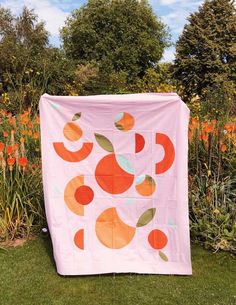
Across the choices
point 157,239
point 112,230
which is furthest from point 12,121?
point 157,239

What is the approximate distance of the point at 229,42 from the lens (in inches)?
1211

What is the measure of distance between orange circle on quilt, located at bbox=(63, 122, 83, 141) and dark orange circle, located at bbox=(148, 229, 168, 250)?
3.46 feet

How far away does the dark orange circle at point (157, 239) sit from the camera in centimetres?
351

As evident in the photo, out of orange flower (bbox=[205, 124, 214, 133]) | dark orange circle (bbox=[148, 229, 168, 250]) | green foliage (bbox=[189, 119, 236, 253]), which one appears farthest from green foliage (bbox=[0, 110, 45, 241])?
orange flower (bbox=[205, 124, 214, 133])

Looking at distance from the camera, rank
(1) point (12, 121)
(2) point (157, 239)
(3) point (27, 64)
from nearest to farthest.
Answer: (2) point (157, 239) < (1) point (12, 121) < (3) point (27, 64)

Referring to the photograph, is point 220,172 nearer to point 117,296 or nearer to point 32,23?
point 117,296

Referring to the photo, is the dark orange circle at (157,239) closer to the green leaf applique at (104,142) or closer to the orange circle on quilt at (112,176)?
the orange circle on quilt at (112,176)

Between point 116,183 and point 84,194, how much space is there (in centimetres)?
30

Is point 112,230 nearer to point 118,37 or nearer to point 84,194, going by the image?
point 84,194

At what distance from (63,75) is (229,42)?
1531 cm

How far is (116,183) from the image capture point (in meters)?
3.52

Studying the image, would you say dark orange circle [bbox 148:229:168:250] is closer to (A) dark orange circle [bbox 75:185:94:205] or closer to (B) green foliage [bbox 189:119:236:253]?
(A) dark orange circle [bbox 75:185:94:205]

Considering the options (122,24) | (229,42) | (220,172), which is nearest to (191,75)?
(229,42)

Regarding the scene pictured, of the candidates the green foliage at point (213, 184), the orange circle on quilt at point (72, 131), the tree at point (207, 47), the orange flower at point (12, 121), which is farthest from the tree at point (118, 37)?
the orange circle on quilt at point (72, 131)
